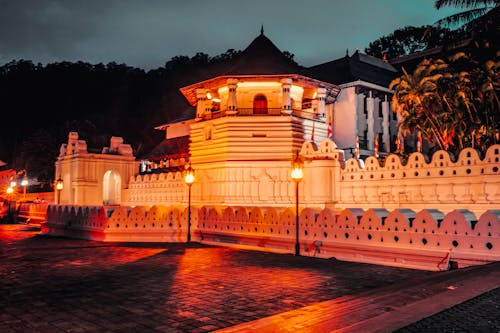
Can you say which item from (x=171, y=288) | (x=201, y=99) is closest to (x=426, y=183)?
(x=171, y=288)

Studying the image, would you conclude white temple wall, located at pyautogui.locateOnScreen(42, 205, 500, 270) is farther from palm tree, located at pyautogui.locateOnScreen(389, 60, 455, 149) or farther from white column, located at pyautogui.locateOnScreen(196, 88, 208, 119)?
palm tree, located at pyautogui.locateOnScreen(389, 60, 455, 149)

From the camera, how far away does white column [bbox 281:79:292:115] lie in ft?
79.7

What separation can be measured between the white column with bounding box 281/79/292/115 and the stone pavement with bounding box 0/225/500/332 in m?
13.3

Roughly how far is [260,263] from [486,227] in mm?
4804

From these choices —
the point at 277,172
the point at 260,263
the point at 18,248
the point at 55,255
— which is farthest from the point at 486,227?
the point at 277,172

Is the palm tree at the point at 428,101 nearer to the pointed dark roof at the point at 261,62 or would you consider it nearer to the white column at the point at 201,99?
the pointed dark roof at the point at 261,62

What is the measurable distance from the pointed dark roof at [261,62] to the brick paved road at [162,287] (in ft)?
50.2

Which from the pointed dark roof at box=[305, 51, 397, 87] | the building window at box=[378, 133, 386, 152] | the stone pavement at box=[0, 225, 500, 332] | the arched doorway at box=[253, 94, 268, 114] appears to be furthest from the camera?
the building window at box=[378, 133, 386, 152]

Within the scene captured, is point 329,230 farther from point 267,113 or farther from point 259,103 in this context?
point 259,103

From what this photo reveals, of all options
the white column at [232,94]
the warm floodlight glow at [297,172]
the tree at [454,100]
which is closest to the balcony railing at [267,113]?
the white column at [232,94]

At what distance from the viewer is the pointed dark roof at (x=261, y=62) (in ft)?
84.2

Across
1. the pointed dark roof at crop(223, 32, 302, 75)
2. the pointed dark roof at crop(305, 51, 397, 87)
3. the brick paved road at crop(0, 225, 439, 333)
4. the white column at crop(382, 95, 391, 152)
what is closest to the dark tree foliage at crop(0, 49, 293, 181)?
the pointed dark roof at crop(305, 51, 397, 87)

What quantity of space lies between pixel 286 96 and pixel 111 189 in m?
17.7

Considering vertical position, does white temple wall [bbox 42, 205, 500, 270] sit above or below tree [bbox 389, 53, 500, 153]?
below
